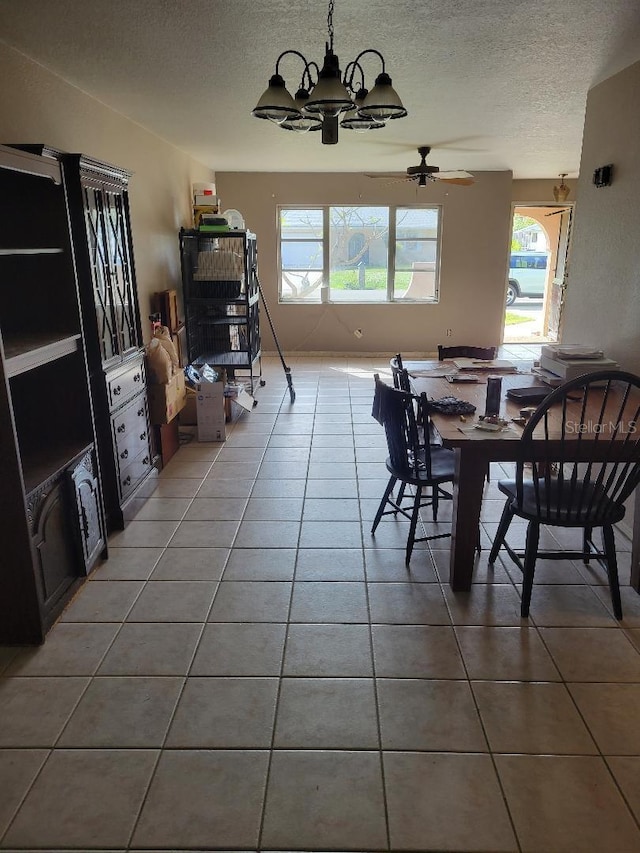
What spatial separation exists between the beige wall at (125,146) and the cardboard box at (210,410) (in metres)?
0.69

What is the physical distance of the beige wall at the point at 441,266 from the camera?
756 cm

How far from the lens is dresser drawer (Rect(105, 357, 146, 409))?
10.3ft

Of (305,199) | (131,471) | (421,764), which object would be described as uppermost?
(305,199)

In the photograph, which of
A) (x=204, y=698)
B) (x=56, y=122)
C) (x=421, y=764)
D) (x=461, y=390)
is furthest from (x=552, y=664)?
(x=56, y=122)

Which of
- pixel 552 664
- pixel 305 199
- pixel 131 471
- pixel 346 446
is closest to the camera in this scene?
pixel 552 664

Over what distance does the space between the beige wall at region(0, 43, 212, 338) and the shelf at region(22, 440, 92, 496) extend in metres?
1.40

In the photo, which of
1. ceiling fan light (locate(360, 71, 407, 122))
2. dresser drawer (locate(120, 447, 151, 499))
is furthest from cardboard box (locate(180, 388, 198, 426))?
ceiling fan light (locate(360, 71, 407, 122))

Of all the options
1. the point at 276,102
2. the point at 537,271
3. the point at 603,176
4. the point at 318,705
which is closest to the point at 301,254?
the point at 603,176

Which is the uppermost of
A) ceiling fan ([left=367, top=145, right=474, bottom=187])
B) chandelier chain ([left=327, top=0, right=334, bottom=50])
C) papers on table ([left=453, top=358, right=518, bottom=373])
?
chandelier chain ([left=327, top=0, right=334, bottom=50])

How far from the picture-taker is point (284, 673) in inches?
84.0

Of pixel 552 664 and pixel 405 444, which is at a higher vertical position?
pixel 405 444

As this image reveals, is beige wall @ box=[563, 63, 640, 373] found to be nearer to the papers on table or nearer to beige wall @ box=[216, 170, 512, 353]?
the papers on table

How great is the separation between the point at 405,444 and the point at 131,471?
5.36ft

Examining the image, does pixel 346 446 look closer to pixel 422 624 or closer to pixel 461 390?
pixel 461 390
